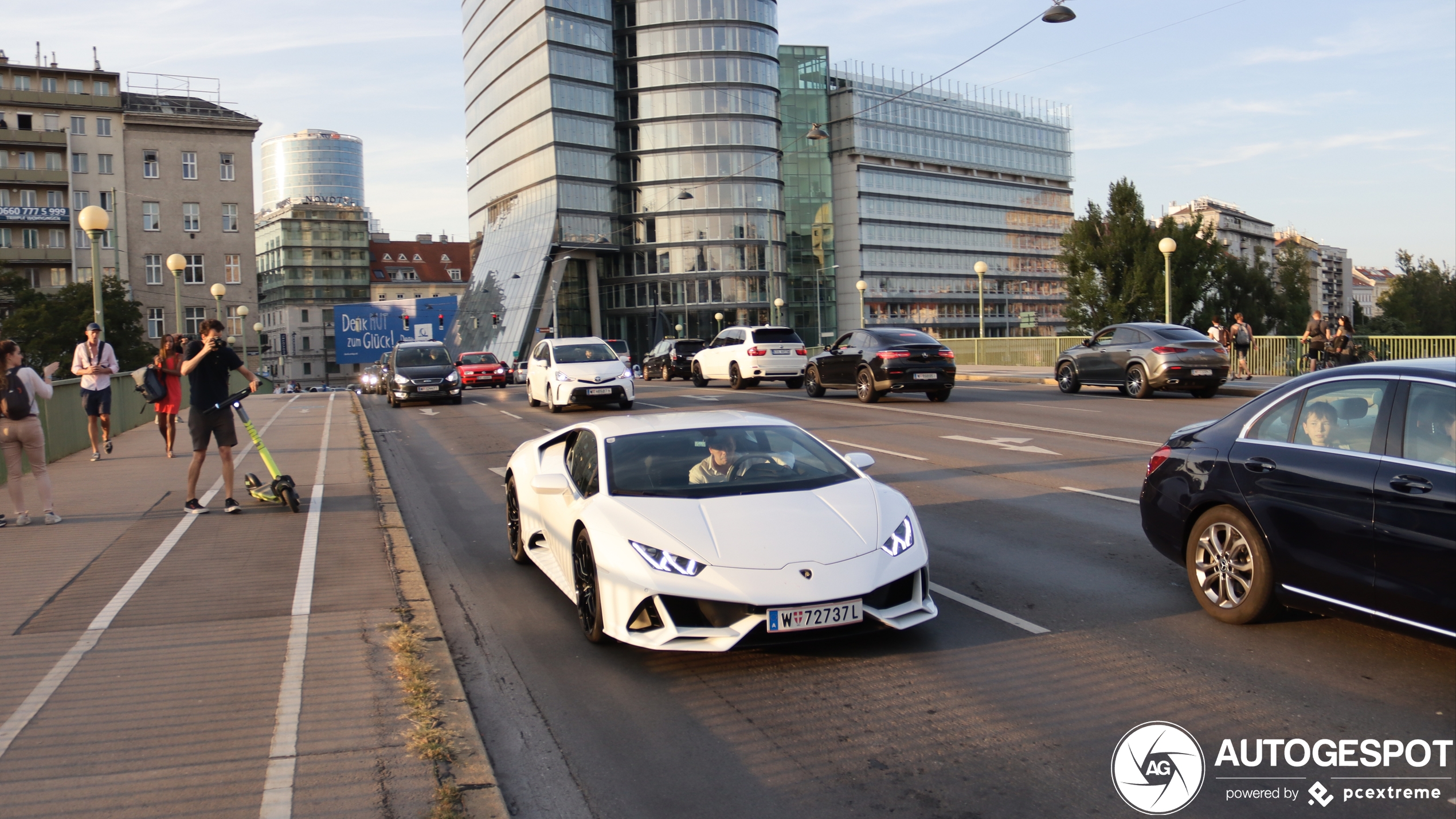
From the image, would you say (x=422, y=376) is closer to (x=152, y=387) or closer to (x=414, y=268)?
(x=152, y=387)

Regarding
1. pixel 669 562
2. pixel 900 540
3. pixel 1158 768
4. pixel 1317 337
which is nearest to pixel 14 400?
pixel 669 562

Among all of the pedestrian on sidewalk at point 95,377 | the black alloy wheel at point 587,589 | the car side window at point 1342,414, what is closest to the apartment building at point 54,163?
the pedestrian on sidewalk at point 95,377

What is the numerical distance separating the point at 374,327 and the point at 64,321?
17.8m

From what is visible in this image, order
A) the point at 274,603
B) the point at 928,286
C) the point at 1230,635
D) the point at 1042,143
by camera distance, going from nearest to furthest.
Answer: the point at 1230,635
the point at 274,603
the point at 928,286
the point at 1042,143

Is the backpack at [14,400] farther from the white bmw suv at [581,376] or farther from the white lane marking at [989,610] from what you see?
the white bmw suv at [581,376]

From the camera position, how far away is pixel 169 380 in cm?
1593

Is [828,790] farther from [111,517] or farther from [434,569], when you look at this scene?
[111,517]

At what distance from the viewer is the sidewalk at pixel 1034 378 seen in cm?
2383

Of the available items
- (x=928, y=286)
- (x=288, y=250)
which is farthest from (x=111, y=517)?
Answer: (x=288, y=250)

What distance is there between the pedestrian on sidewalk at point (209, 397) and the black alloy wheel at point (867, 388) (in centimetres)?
1502

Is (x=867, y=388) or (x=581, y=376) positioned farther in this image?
(x=581, y=376)

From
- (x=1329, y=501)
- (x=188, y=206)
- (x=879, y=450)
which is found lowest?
(x=879, y=450)

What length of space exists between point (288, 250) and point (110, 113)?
57.7 m

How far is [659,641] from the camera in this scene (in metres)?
5.19
